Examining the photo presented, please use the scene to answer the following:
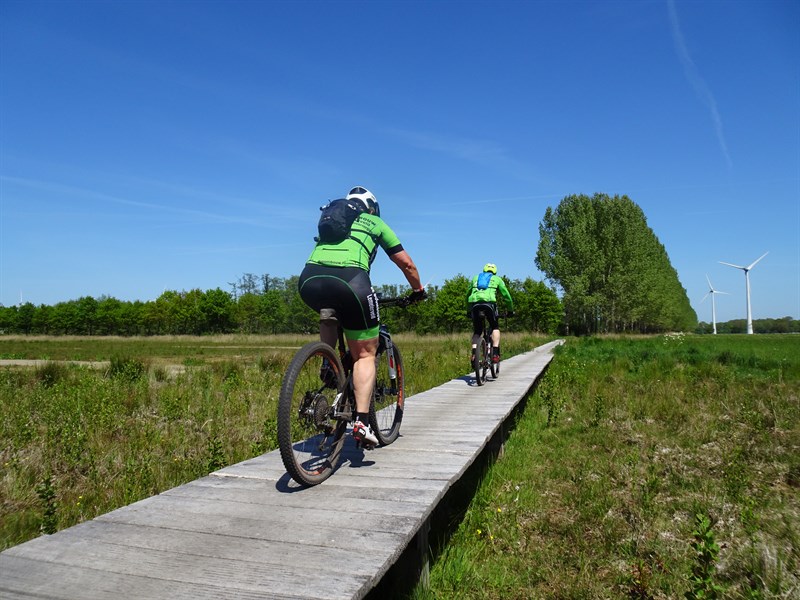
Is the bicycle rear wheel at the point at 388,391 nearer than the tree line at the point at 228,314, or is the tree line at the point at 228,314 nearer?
the bicycle rear wheel at the point at 388,391

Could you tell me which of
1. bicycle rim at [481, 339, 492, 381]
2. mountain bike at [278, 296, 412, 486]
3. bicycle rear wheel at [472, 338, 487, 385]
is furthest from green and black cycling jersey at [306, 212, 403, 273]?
bicycle rim at [481, 339, 492, 381]

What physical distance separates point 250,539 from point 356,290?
1.69m

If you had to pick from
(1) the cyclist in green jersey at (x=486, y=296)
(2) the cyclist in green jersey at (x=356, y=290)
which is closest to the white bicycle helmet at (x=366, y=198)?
(2) the cyclist in green jersey at (x=356, y=290)

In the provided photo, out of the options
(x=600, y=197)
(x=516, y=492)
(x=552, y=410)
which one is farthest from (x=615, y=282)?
(x=516, y=492)

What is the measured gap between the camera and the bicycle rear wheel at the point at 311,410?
119 inches

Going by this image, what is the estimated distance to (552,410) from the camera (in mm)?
8141

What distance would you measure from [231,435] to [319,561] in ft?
12.7

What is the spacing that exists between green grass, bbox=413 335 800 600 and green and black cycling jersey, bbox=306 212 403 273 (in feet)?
6.92

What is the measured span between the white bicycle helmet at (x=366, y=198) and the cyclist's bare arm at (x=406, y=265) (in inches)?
14.0

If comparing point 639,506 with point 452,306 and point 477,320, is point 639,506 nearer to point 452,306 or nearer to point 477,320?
point 477,320

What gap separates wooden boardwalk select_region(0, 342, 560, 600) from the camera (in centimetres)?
198

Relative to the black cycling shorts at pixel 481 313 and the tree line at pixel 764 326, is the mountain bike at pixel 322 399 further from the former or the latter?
the tree line at pixel 764 326

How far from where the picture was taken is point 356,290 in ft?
11.7

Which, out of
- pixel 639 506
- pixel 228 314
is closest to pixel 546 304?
pixel 228 314
